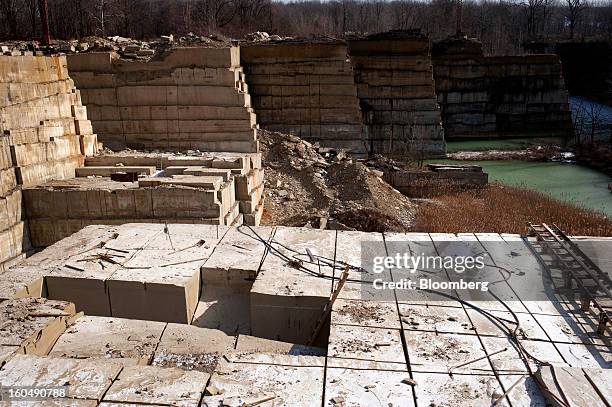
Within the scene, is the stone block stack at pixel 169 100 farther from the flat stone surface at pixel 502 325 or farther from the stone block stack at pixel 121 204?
the flat stone surface at pixel 502 325

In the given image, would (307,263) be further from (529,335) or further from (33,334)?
(33,334)

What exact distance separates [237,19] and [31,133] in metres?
27.5

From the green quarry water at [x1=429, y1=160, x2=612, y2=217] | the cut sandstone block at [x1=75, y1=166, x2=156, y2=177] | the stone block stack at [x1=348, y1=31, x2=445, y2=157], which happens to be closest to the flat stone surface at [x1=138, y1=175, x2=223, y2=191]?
the cut sandstone block at [x1=75, y1=166, x2=156, y2=177]

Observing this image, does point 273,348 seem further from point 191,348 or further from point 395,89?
point 395,89

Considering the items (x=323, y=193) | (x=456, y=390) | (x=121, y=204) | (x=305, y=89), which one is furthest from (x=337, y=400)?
(x=305, y=89)

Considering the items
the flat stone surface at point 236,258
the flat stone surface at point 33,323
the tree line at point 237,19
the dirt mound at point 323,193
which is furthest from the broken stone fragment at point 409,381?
the tree line at point 237,19

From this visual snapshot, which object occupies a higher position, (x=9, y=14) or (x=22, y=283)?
(x=9, y=14)

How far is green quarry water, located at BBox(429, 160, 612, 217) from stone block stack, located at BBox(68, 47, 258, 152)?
999 centimetres

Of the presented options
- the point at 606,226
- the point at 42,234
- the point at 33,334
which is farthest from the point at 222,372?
the point at 606,226

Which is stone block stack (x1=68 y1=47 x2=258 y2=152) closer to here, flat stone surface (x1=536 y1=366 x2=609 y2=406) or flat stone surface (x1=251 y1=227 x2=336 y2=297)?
flat stone surface (x1=251 y1=227 x2=336 y2=297)

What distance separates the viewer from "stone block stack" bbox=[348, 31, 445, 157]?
20094 millimetres

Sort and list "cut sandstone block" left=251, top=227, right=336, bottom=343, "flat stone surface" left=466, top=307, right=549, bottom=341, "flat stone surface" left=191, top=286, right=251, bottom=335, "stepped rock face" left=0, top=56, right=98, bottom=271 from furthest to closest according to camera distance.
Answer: "stepped rock face" left=0, top=56, right=98, bottom=271 < "flat stone surface" left=191, top=286, right=251, bottom=335 < "cut sandstone block" left=251, top=227, right=336, bottom=343 < "flat stone surface" left=466, top=307, right=549, bottom=341

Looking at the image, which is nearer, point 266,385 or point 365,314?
point 266,385

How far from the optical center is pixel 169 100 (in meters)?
13.1
